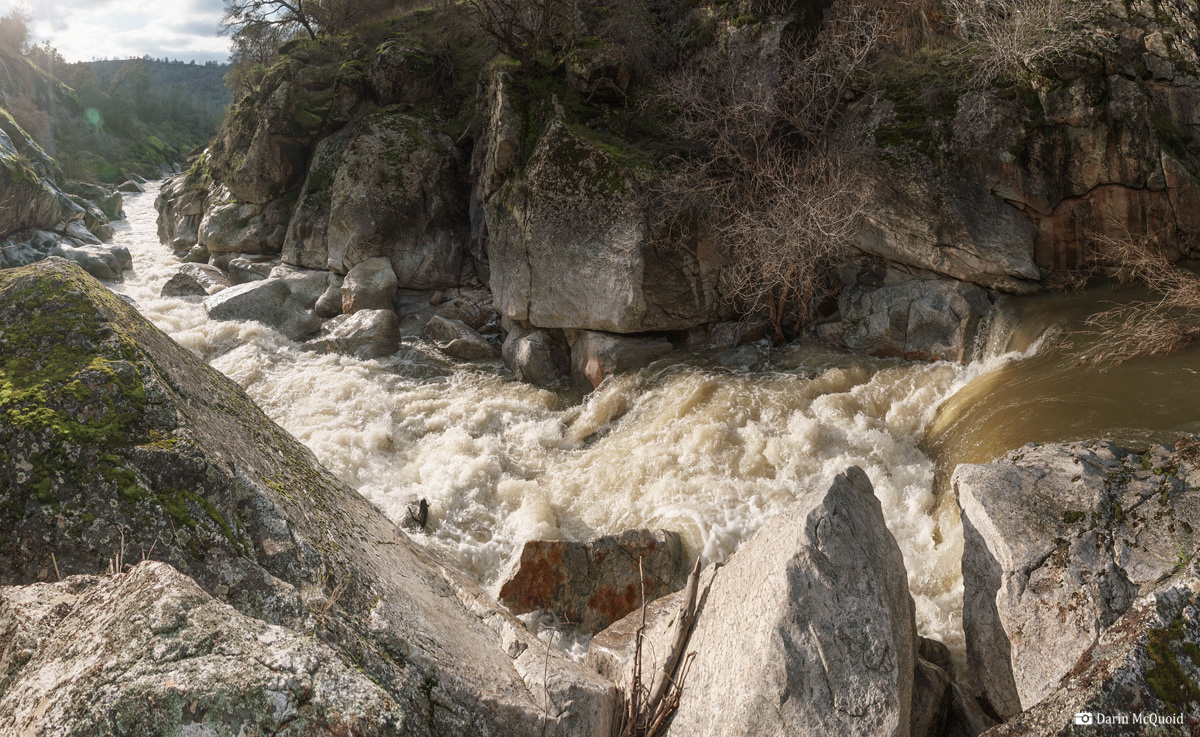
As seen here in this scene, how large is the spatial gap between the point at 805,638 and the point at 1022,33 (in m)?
10.1

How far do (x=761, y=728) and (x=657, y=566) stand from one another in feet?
9.05

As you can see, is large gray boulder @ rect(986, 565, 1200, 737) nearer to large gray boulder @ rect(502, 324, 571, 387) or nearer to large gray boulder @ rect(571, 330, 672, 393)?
large gray boulder @ rect(571, 330, 672, 393)

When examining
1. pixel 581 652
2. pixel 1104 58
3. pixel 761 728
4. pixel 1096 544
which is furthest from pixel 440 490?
pixel 1104 58

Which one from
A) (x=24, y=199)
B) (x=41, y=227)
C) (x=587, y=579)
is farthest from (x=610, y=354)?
(x=41, y=227)

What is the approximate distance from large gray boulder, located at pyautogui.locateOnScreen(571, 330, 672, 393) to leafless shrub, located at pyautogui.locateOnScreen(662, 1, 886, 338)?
5.18 feet

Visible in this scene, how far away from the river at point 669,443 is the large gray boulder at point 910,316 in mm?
349

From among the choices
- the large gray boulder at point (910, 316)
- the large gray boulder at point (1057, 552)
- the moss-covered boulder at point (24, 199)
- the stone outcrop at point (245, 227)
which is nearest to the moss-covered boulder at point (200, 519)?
the large gray boulder at point (1057, 552)

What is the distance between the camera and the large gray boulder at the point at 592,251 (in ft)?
35.3

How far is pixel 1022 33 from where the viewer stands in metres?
9.69

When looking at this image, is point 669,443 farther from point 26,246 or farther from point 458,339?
point 26,246

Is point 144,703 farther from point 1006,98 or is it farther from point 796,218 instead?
point 1006,98

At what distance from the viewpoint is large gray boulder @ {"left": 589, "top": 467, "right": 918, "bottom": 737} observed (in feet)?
12.1

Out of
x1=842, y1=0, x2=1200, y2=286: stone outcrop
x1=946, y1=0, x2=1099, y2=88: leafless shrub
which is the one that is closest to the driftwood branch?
x1=842, y1=0, x2=1200, y2=286: stone outcrop

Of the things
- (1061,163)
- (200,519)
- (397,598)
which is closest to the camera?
(200,519)
